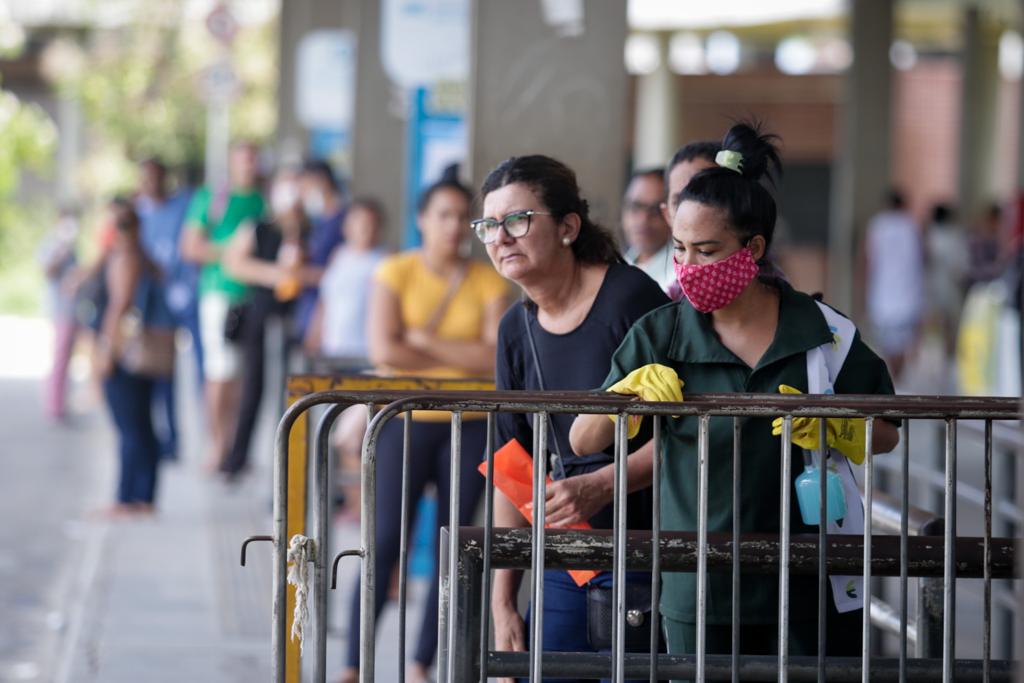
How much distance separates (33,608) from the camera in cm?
890

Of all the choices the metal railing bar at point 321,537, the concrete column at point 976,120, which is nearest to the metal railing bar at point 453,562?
the metal railing bar at point 321,537

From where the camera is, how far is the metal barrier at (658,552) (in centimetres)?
370

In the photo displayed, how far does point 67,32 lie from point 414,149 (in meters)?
29.6

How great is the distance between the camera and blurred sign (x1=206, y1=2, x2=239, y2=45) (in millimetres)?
21812

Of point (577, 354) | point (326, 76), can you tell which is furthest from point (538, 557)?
point (326, 76)

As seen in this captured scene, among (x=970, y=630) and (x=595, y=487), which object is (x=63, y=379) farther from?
(x=595, y=487)

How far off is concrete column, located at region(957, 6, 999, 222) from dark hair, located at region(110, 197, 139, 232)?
19561 mm

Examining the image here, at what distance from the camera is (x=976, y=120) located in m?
28.7

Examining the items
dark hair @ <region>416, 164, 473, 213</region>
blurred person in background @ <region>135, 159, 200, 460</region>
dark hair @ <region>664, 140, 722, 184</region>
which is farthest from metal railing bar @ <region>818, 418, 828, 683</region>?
blurred person in background @ <region>135, 159, 200, 460</region>

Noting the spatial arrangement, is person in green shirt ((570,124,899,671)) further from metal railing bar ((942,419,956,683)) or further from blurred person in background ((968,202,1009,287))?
blurred person in background ((968,202,1009,287))

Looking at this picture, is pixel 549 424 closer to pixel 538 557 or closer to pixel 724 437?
pixel 724 437

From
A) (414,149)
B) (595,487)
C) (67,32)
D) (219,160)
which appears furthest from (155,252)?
(67,32)

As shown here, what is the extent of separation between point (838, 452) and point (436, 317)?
10.5 feet

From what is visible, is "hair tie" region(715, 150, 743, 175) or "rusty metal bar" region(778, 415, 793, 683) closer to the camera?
"rusty metal bar" region(778, 415, 793, 683)
